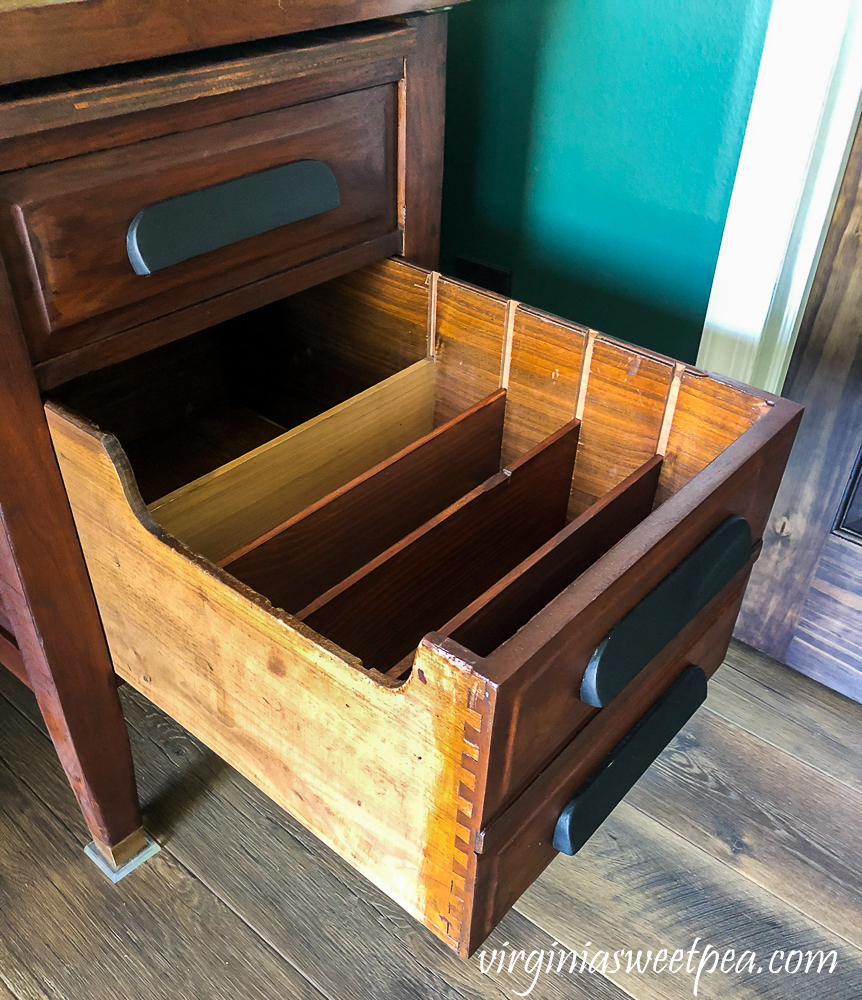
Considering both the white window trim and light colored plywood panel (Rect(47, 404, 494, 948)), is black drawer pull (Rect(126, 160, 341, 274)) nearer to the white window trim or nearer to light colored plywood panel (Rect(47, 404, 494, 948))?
light colored plywood panel (Rect(47, 404, 494, 948))

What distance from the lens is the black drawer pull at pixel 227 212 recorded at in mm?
602

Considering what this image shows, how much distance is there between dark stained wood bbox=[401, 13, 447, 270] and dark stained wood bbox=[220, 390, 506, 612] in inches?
6.7

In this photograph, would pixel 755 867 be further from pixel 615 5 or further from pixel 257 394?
pixel 615 5

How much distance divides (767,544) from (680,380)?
495 mm

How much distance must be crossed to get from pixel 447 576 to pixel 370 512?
82 mm

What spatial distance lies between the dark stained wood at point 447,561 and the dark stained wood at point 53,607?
208 mm

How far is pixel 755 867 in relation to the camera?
93 cm

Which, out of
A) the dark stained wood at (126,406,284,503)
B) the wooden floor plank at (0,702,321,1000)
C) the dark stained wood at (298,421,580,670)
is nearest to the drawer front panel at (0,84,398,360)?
the dark stained wood at (298,421,580,670)

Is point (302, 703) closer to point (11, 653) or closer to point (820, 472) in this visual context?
point (11, 653)

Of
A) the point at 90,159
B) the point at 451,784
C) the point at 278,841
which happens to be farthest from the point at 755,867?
the point at 90,159

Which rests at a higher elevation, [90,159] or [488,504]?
[90,159]

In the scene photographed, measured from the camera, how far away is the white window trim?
2.65 feet

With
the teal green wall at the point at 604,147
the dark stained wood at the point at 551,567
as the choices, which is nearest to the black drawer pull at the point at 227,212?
the dark stained wood at the point at 551,567

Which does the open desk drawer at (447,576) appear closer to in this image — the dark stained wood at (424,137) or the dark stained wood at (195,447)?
the dark stained wood at (424,137)
